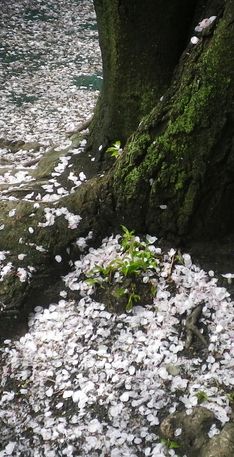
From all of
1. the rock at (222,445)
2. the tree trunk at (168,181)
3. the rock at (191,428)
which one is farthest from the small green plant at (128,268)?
the rock at (222,445)

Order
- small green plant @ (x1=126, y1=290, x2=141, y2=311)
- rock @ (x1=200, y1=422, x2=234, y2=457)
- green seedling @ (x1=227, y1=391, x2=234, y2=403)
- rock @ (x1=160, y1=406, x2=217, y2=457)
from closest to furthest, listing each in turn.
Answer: rock @ (x1=200, y1=422, x2=234, y2=457)
rock @ (x1=160, y1=406, x2=217, y2=457)
green seedling @ (x1=227, y1=391, x2=234, y2=403)
small green plant @ (x1=126, y1=290, x2=141, y2=311)

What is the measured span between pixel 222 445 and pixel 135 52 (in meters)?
2.25

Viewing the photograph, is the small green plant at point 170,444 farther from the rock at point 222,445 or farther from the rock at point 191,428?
the rock at point 222,445

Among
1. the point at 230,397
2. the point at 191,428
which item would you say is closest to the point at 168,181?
the point at 230,397

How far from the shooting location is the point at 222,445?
7.47 ft

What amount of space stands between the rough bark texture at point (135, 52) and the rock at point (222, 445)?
1.99m

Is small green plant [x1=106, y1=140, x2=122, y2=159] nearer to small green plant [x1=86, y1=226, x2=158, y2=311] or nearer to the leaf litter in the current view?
the leaf litter

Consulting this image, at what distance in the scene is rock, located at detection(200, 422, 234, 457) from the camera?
224 cm

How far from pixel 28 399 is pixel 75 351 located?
36cm

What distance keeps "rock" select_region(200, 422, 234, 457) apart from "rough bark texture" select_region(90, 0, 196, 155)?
1988mm

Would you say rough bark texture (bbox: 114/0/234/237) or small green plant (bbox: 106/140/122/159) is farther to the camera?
small green plant (bbox: 106/140/122/159)

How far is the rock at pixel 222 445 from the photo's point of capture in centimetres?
224

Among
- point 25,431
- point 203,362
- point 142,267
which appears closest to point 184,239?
point 142,267

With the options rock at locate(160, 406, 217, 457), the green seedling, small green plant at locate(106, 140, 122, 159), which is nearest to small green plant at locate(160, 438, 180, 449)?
rock at locate(160, 406, 217, 457)
